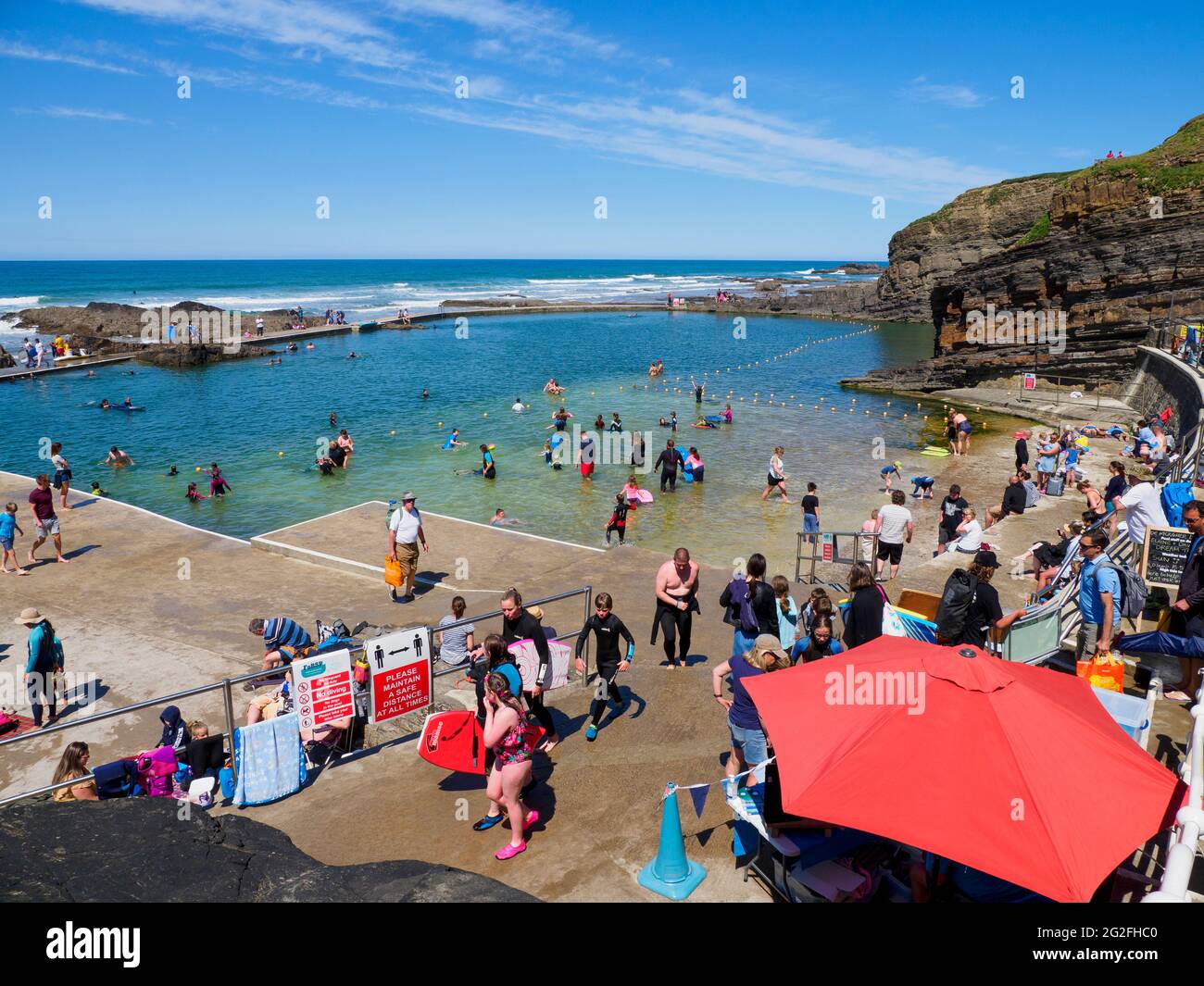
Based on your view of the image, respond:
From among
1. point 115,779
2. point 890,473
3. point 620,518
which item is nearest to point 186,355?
point 620,518

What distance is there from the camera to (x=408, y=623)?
494 inches

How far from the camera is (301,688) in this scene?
768 cm

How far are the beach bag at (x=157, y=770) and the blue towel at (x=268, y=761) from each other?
82 centimetres

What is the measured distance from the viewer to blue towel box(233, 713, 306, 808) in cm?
710

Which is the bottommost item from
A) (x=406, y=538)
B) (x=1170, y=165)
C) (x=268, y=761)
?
(x=268, y=761)

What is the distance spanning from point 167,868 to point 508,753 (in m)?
2.45

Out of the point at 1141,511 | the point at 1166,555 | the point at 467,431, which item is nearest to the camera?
the point at 1166,555

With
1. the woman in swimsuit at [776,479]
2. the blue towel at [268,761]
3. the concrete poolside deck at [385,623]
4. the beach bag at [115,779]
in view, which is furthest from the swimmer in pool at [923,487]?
the beach bag at [115,779]

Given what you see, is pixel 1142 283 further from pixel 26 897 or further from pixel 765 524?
pixel 26 897

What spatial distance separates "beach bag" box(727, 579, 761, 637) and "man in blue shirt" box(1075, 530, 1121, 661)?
329cm

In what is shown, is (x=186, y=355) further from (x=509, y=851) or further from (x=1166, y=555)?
(x=1166, y=555)

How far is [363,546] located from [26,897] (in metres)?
12.5

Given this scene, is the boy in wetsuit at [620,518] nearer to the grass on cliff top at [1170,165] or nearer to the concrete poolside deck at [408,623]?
the concrete poolside deck at [408,623]
